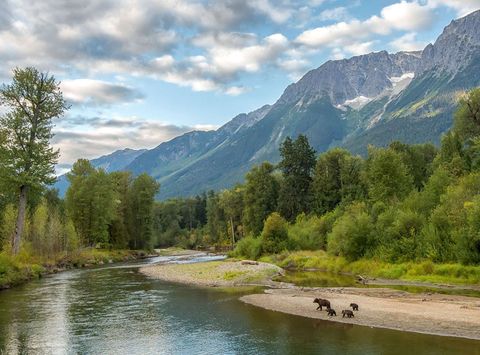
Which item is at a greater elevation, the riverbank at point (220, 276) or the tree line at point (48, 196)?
the tree line at point (48, 196)

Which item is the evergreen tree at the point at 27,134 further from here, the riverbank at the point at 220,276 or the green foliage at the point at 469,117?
the green foliage at the point at 469,117

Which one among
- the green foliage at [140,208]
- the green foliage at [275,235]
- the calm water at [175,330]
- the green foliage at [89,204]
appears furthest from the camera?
the green foliage at [140,208]

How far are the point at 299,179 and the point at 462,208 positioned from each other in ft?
204

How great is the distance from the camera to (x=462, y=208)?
52.8 m

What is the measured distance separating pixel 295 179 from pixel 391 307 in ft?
258

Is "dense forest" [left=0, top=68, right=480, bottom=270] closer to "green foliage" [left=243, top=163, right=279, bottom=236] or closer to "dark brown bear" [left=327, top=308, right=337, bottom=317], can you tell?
"green foliage" [left=243, top=163, right=279, bottom=236]

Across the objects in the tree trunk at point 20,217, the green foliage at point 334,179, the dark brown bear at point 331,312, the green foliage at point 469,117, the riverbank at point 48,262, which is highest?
the green foliage at point 469,117

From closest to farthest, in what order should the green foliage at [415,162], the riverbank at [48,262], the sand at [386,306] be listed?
the sand at [386,306]
the riverbank at [48,262]
the green foliage at [415,162]

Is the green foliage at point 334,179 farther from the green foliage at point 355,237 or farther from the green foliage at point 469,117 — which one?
the green foliage at point 355,237

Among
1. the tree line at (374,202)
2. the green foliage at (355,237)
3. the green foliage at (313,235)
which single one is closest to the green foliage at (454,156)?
the tree line at (374,202)

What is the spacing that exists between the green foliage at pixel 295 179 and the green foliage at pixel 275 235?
836 inches

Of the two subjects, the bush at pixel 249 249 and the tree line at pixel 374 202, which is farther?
the bush at pixel 249 249

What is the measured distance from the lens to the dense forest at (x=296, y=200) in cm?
5566

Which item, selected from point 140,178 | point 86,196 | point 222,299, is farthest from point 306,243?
point 140,178
